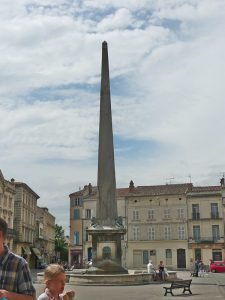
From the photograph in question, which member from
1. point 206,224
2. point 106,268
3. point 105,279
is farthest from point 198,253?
point 105,279

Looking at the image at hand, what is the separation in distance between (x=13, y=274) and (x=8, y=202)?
170ft

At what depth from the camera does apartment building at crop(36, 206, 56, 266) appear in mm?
71050

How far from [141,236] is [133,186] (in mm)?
6565

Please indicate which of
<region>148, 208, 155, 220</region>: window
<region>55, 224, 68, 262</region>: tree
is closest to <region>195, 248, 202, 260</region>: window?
<region>148, 208, 155, 220</region>: window

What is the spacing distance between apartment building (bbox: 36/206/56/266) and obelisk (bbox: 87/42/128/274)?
4667 centimetres

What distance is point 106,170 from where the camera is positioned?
2158 cm

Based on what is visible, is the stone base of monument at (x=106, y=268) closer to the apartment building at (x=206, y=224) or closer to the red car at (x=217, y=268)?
the red car at (x=217, y=268)

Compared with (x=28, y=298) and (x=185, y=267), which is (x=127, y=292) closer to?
(x=28, y=298)

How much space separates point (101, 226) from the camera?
2070 cm

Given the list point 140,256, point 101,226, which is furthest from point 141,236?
point 101,226

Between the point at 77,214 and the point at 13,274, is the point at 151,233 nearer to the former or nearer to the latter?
the point at 77,214

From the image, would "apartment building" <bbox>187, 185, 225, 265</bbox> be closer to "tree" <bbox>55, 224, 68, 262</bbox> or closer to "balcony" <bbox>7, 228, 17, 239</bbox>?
"balcony" <bbox>7, 228, 17, 239</bbox>

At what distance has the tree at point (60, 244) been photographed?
324 ft

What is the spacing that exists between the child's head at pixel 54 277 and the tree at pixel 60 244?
9551cm
